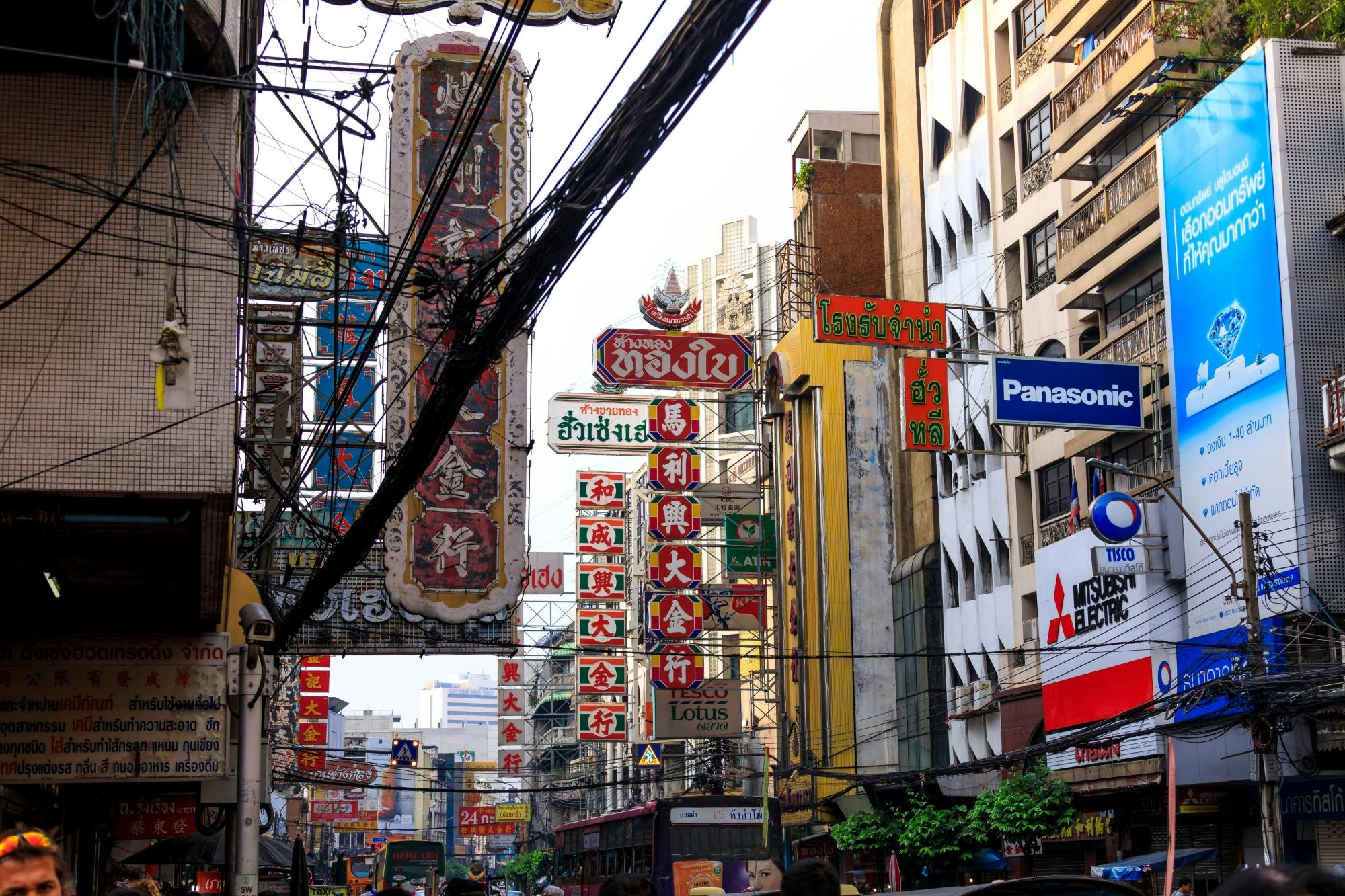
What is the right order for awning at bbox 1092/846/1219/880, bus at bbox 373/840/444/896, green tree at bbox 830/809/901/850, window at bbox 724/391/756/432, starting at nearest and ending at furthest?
awning at bbox 1092/846/1219/880 → green tree at bbox 830/809/901/850 → bus at bbox 373/840/444/896 → window at bbox 724/391/756/432

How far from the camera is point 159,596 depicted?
1280 cm

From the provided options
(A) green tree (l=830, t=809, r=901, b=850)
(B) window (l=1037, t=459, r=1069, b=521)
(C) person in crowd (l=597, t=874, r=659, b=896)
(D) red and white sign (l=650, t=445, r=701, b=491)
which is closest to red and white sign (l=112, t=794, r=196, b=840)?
(C) person in crowd (l=597, t=874, r=659, b=896)

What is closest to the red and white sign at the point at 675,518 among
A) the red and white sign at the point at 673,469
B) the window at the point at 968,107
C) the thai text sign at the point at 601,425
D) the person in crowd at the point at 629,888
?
the red and white sign at the point at 673,469

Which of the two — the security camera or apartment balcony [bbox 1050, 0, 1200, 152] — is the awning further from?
the security camera

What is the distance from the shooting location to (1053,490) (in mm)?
36844

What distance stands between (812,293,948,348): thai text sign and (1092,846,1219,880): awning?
13.3m

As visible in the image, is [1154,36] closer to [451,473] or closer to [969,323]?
[969,323]

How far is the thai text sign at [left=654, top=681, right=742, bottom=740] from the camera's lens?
4569 centimetres

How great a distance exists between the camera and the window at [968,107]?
42.8 metres

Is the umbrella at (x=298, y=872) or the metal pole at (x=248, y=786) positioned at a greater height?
the metal pole at (x=248, y=786)

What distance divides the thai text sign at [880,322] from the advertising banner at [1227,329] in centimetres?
834

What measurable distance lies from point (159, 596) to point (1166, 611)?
70.7 feet

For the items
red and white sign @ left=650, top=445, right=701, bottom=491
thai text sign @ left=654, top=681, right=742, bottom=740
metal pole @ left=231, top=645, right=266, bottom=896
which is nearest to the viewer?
metal pole @ left=231, top=645, right=266, bottom=896

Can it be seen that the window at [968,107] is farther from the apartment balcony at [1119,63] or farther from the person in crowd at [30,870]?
the person in crowd at [30,870]
